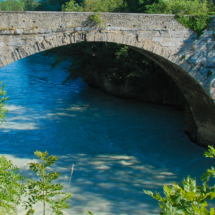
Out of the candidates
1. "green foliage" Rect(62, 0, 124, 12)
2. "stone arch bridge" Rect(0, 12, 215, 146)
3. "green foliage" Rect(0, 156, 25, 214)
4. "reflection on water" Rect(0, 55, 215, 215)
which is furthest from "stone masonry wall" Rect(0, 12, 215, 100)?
"green foliage" Rect(62, 0, 124, 12)

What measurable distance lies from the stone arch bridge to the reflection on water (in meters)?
1.71

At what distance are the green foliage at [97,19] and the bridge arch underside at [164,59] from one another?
0.17m

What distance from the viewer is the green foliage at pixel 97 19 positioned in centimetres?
535

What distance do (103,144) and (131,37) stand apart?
3.20 meters

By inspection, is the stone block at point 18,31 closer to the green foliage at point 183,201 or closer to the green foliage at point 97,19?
the green foliage at point 97,19

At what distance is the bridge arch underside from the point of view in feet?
16.5

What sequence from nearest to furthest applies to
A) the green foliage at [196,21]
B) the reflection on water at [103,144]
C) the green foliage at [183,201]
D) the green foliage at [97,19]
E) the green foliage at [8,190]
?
1. the green foliage at [183,201]
2. the green foliage at [8,190]
3. the green foliage at [97,19]
4. the reflection on water at [103,144]
5. the green foliage at [196,21]

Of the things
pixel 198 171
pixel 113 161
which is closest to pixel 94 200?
pixel 113 161

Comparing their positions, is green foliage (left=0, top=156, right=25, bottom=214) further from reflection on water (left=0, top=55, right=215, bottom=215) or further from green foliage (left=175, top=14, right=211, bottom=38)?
green foliage (left=175, top=14, right=211, bottom=38)

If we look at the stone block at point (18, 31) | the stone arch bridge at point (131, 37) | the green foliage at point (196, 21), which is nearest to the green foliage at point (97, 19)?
the stone arch bridge at point (131, 37)

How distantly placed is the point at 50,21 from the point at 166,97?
6591 millimetres

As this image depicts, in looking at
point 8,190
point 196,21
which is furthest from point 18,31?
point 196,21

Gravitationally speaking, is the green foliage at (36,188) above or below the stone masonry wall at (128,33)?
below

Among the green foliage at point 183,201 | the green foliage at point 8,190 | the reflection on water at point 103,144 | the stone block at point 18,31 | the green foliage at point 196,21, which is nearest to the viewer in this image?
the green foliage at point 183,201
